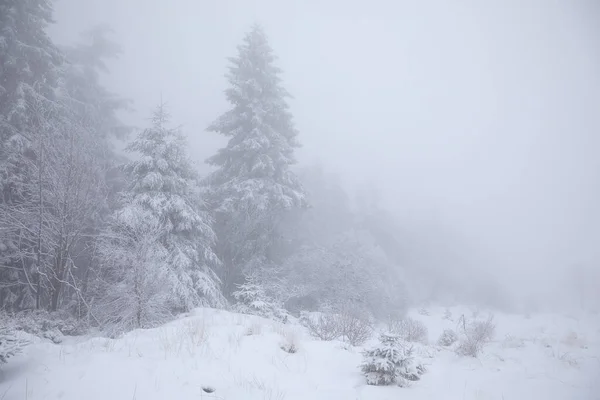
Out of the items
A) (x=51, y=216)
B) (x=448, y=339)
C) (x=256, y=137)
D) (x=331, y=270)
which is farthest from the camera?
(x=331, y=270)

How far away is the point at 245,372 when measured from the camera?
397 cm

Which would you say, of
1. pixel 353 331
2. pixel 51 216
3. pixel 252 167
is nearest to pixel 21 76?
pixel 51 216

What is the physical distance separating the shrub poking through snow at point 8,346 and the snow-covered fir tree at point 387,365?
16.0 feet

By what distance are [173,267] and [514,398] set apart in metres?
9.96

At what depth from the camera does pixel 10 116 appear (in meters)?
9.95

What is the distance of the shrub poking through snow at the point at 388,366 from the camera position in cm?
409

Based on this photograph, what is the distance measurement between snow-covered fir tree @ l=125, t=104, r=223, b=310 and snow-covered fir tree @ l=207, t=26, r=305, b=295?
2604mm

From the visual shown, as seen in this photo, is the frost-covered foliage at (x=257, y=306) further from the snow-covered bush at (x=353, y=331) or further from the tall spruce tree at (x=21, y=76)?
the tall spruce tree at (x=21, y=76)

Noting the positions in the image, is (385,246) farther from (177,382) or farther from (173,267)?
(177,382)

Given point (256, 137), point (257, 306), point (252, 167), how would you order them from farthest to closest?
point (256, 137) → point (252, 167) → point (257, 306)

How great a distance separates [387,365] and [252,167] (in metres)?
11.8

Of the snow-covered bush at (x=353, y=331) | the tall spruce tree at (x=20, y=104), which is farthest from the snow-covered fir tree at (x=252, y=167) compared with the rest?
the snow-covered bush at (x=353, y=331)

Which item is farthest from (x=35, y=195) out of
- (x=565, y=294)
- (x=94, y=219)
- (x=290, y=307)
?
(x=565, y=294)

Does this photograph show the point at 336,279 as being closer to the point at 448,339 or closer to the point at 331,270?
the point at 331,270
